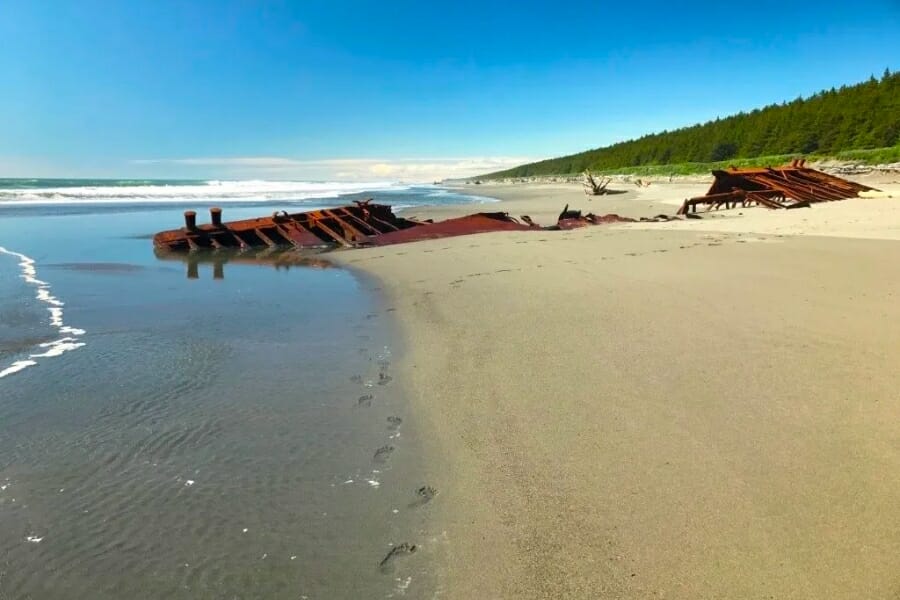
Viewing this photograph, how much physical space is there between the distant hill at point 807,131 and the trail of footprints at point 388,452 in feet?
153

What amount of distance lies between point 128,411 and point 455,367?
6.93 ft

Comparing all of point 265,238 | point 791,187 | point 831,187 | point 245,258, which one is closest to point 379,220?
point 265,238

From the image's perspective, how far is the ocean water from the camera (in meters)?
1.99

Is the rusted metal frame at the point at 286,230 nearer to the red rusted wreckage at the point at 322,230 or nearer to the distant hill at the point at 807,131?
the red rusted wreckage at the point at 322,230

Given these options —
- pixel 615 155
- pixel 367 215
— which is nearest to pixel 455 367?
pixel 367 215

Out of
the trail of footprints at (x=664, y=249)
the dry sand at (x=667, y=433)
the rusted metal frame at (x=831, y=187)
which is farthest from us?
the rusted metal frame at (x=831, y=187)

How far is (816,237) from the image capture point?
841 centimetres

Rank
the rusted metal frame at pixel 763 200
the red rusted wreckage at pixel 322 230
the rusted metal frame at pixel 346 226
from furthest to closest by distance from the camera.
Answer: the rusted metal frame at pixel 763 200 < the rusted metal frame at pixel 346 226 < the red rusted wreckage at pixel 322 230

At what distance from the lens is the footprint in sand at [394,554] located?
196 centimetres

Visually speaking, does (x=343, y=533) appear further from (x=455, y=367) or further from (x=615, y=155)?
(x=615, y=155)

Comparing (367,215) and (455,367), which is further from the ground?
(367,215)

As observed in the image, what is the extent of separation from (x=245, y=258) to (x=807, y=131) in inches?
2276

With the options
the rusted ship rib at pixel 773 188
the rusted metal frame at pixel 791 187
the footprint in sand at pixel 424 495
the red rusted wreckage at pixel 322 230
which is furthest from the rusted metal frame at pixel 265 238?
the rusted metal frame at pixel 791 187

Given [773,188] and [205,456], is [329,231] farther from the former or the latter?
[773,188]
